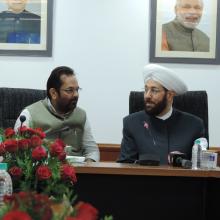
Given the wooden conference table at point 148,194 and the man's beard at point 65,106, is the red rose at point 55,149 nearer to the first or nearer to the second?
the wooden conference table at point 148,194

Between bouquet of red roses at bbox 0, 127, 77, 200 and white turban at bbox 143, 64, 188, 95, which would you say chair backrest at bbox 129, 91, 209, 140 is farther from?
bouquet of red roses at bbox 0, 127, 77, 200

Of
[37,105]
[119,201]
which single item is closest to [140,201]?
[119,201]

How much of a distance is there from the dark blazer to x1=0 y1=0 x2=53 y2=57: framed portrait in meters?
1.13

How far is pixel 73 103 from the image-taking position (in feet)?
10.6

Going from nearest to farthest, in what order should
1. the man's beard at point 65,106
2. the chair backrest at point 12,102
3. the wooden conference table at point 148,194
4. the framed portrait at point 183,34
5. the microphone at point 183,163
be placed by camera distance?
the wooden conference table at point 148,194, the microphone at point 183,163, the chair backrest at point 12,102, the man's beard at point 65,106, the framed portrait at point 183,34

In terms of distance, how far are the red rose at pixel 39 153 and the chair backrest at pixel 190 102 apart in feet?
5.47

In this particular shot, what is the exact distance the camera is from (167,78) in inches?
124

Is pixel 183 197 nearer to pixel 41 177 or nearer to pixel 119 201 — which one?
pixel 119 201

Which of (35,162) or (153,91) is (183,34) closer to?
(153,91)

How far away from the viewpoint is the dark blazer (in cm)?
300

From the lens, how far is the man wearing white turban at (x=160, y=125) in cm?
301

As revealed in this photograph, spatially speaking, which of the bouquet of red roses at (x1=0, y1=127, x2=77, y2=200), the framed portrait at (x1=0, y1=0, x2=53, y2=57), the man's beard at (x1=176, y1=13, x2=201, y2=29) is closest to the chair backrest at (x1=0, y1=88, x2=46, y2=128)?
the framed portrait at (x1=0, y1=0, x2=53, y2=57)

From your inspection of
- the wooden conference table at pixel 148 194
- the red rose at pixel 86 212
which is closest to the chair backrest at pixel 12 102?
the wooden conference table at pixel 148 194

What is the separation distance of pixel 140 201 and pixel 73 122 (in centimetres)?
107
